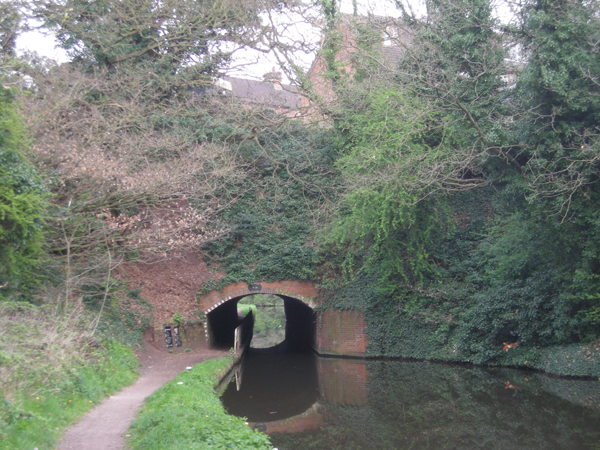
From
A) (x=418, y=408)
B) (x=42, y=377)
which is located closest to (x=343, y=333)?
(x=418, y=408)

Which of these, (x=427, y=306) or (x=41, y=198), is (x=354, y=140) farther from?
(x=41, y=198)

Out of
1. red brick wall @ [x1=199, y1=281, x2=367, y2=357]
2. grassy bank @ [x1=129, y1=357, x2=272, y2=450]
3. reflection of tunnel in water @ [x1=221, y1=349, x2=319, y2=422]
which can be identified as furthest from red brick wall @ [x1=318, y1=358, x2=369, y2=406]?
grassy bank @ [x1=129, y1=357, x2=272, y2=450]

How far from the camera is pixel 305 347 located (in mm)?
21172

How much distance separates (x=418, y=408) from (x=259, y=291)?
7910 millimetres

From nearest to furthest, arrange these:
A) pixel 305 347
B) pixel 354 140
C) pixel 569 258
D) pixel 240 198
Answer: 1. pixel 569 258
2. pixel 354 140
3. pixel 240 198
4. pixel 305 347

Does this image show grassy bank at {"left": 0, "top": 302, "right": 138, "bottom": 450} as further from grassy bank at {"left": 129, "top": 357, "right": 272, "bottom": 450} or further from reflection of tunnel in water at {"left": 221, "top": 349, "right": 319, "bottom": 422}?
reflection of tunnel in water at {"left": 221, "top": 349, "right": 319, "bottom": 422}

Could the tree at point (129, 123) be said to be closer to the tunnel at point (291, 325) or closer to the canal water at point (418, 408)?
the tunnel at point (291, 325)

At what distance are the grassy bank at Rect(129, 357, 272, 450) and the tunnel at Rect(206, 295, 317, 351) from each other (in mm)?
9104

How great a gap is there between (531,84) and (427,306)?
783 centimetres

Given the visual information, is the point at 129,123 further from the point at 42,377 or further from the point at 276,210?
the point at 42,377

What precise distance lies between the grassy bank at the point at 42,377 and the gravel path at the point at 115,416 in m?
0.14

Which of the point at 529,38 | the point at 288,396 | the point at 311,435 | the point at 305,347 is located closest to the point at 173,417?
the point at 311,435

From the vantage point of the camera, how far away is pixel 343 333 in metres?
16.8

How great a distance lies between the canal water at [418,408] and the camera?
821cm
